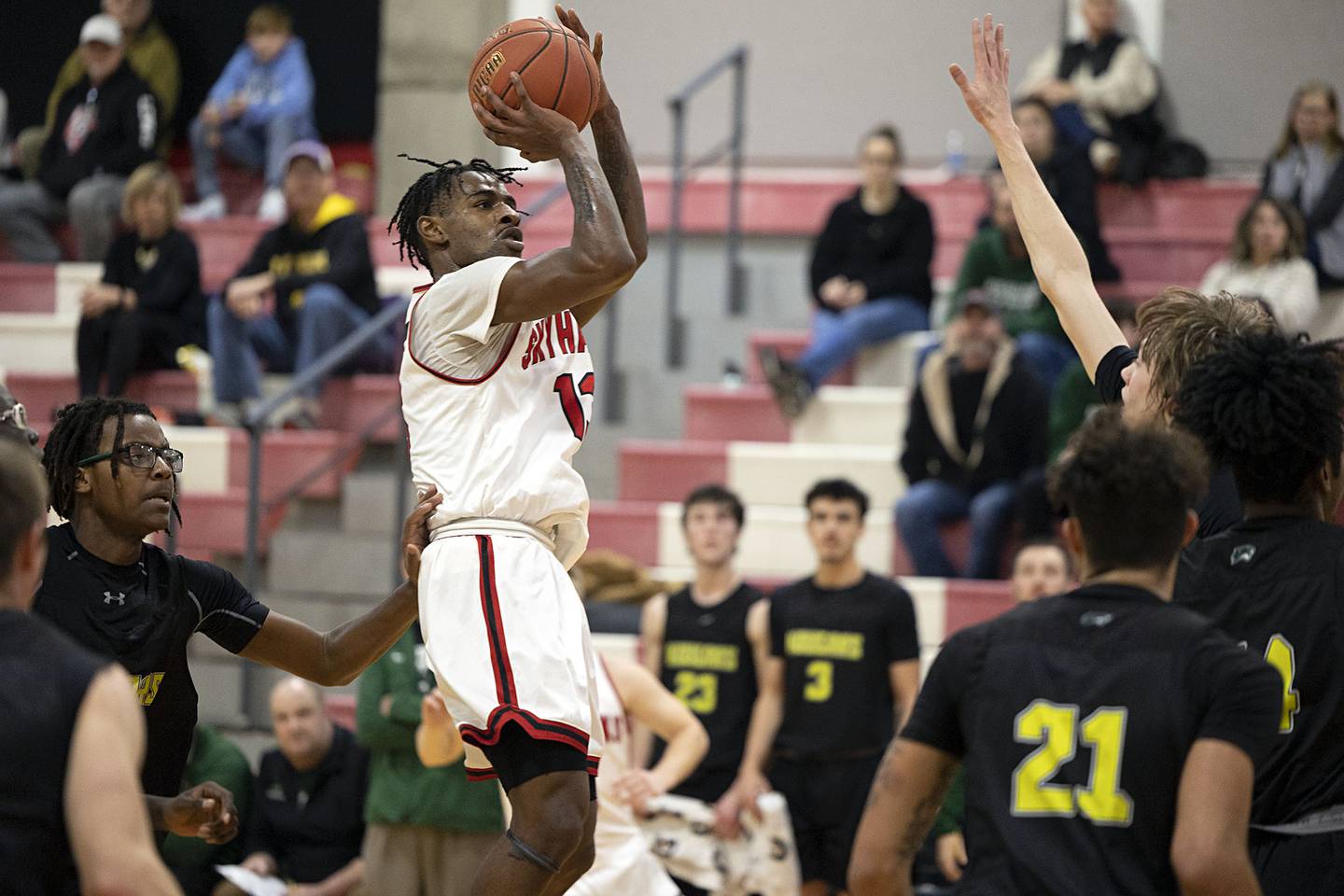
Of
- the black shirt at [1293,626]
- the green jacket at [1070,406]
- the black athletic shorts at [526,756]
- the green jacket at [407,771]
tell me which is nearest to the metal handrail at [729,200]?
the green jacket at [1070,406]

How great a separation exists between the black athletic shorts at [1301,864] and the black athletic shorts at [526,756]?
1352 millimetres

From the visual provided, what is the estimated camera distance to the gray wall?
10.8m

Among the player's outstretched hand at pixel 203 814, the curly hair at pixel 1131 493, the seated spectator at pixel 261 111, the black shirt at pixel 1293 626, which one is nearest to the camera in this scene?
the curly hair at pixel 1131 493

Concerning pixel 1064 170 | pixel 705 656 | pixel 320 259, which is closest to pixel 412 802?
pixel 705 656

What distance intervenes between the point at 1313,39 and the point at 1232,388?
27.1ft

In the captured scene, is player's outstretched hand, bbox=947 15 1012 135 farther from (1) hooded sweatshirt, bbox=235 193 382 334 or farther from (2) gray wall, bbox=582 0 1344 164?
→ (2) gray wall, bbox=582 0 1344 164

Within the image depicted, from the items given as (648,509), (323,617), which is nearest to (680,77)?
(648,509)

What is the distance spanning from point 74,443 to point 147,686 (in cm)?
52

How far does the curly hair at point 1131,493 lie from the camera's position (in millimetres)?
2748

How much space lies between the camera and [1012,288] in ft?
30.2

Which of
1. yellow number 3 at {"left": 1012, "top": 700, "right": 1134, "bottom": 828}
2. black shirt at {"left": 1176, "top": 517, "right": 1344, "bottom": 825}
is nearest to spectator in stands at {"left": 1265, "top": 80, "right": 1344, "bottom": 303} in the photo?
black shirt at {"left": 1176, "top": 517, "right": 1344, "bottom": 825}

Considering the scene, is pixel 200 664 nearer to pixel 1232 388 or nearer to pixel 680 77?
pixel 680 77

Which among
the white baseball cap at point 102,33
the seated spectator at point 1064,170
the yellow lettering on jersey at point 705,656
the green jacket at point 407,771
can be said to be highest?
the white baseball cap at point 102,33

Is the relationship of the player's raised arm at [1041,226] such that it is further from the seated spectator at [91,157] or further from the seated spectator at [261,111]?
the seated spectator at [91,157]
